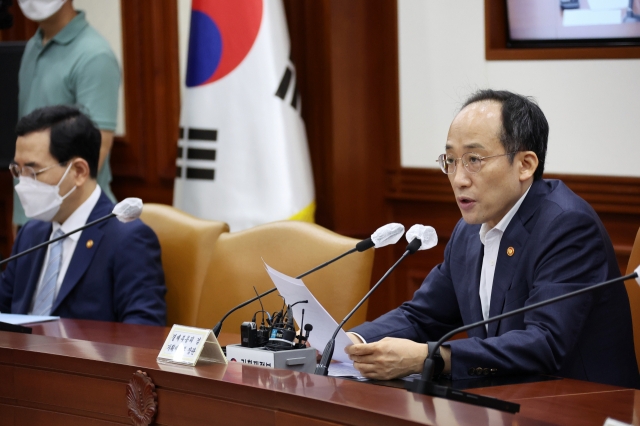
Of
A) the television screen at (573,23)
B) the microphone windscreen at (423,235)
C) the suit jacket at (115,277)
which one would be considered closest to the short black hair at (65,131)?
the suit jacket at (115,277)

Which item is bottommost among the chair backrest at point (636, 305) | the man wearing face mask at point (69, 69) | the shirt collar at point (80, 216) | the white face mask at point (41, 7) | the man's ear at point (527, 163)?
the chair backrest at point (636, 305)

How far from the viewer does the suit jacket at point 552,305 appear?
6.01 feet

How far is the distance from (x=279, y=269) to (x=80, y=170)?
748 millimetres

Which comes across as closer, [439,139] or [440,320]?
[440,320]

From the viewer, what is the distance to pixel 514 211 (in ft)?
6.76

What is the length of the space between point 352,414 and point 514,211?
85 cm

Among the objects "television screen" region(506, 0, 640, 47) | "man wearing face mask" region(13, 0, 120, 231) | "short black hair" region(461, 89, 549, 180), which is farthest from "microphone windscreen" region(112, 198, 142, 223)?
"television screen" region(506, 0, 640, 47)

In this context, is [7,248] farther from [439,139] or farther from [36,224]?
[439,139]

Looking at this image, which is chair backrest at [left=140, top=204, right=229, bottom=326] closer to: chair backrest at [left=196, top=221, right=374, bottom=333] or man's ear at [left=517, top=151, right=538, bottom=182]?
chair backrest at [left=196, top=221, right=374, bottom=333]

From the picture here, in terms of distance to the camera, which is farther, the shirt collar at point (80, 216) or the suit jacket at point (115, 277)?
the shirt collar at point (80, 216)

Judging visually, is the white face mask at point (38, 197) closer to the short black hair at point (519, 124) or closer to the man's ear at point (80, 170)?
the man's ear at point (80, 170)

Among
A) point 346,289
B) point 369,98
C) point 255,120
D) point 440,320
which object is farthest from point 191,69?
point 440,320

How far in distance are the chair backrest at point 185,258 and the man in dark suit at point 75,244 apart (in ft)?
0.35

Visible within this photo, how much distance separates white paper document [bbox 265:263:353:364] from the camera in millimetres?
1746
